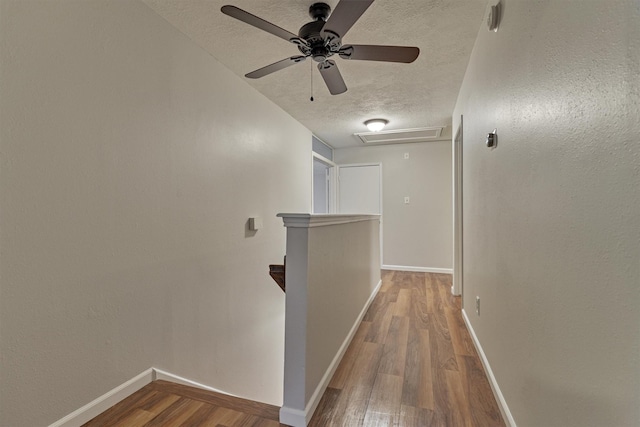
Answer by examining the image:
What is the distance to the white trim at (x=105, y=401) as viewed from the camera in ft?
4.54

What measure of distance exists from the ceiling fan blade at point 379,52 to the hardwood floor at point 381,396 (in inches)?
75.8

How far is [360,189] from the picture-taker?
5.45 m

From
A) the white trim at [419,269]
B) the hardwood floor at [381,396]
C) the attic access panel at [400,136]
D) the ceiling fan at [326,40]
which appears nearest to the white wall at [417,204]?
the white trim at [419,269]

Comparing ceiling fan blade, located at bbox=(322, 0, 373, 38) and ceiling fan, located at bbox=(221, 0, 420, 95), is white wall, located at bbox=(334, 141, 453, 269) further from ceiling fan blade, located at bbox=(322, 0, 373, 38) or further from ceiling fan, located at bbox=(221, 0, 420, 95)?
ceiling fan blade, located at bbox=(322, 0, 373, 38)

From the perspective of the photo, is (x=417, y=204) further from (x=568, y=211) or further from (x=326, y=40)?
(x=568, y=211)

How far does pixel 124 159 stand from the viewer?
1.67 m

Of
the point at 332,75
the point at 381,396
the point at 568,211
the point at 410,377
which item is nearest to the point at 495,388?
the point at 410,377

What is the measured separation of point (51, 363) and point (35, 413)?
191 mm

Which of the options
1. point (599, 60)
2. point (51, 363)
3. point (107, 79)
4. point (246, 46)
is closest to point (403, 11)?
point (246, 46)

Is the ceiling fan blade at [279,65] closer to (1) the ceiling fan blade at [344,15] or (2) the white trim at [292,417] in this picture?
(1) the ceiling fan blade at [344,15]

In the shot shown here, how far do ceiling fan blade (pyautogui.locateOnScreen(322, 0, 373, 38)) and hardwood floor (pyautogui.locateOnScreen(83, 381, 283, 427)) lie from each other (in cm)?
196

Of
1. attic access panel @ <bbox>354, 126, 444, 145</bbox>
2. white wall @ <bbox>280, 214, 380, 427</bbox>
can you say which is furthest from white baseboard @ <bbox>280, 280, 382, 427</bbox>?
attic access panel @ <bbox>354, 126, 444, 145</bbox>

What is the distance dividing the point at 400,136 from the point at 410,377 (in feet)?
12.2

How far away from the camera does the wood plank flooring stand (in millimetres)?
1501
